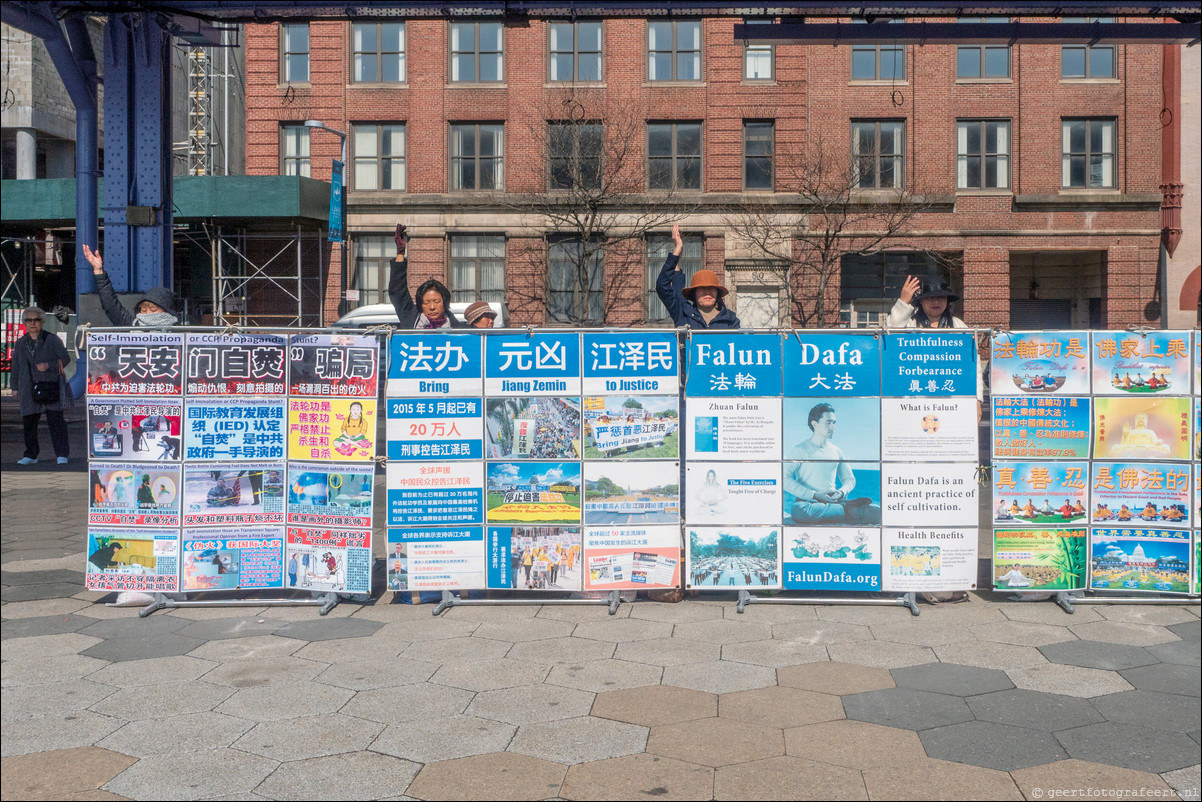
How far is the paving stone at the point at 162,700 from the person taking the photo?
4828mm

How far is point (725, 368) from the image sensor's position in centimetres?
681

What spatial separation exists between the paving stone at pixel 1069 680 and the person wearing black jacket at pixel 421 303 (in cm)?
433

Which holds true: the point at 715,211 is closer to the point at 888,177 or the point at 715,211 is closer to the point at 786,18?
the point at 888,177

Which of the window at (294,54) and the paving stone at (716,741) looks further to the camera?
the window at (294,54)

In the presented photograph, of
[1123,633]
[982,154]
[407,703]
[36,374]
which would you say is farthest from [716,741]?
[982,154]

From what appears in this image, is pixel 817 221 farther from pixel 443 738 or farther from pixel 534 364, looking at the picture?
pixel 443 738

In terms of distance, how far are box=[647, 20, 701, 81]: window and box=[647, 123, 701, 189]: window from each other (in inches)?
58.4

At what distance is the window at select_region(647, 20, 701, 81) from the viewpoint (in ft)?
104

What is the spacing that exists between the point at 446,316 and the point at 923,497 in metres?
3.61

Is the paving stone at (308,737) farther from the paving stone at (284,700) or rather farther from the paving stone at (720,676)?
the paving stone at (720,676)

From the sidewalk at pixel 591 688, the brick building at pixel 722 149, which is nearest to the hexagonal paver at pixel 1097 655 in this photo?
the sidewalk at pixel 591 688

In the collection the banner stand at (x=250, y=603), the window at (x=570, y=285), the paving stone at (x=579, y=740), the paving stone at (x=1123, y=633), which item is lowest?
the paving stone at (x=579, y=740)

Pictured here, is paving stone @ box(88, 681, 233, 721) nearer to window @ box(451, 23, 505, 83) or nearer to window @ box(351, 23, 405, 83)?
window @ box(451, 23, 505, 83)

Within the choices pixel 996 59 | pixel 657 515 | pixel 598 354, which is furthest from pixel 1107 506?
pixel 996 59
